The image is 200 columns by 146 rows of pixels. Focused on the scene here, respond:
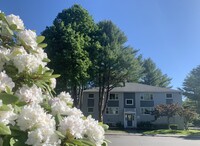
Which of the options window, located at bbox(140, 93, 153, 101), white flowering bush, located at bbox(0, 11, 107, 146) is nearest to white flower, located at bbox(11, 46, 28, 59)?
white flowering bush, located at bbox(0, 11, 107, 146)

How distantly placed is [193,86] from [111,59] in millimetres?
32305

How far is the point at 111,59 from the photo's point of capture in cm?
3534

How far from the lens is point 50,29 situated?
31000 mm

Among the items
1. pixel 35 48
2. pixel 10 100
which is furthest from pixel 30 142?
pixel 35 48

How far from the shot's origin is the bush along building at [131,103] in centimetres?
4425

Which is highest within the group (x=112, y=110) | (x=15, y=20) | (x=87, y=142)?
(x=112, y=110)

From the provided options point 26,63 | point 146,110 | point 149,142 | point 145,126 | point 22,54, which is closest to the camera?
point 26,63

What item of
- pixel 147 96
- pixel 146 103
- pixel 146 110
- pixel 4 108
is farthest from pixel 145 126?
pixel 4 108

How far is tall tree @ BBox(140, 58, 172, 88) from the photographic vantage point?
230 feet

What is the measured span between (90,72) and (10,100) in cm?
3197

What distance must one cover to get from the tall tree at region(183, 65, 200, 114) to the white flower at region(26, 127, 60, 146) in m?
61.9

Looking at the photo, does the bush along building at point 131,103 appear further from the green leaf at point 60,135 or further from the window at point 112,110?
the green leaf at point 60,135

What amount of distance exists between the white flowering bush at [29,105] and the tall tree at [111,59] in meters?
31.1

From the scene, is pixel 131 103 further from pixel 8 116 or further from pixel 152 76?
pixel 8 116
